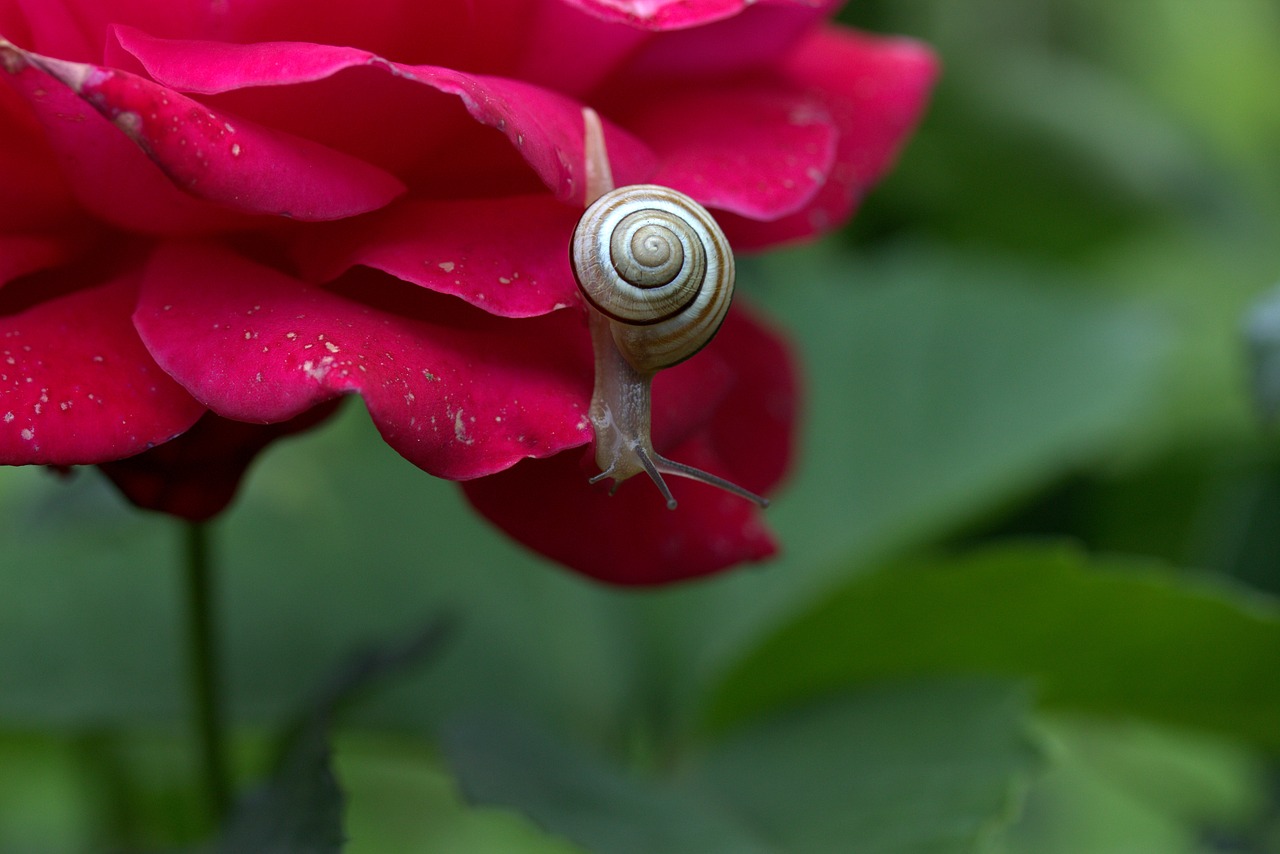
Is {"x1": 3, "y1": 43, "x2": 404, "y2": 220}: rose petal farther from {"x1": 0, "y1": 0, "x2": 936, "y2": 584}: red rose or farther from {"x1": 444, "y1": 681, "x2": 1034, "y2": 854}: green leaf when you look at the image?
{"x1": 444, "y1": 681, "x2": 1034, "y2": 854}: green leaf

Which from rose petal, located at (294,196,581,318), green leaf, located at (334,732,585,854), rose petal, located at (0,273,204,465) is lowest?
green leaf, located at (334,732,585,854)

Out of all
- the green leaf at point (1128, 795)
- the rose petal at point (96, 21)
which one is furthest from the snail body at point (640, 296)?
the green leaf at point (1128, 795)

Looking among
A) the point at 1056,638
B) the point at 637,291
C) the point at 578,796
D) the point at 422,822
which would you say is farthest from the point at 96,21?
the point at 422,822

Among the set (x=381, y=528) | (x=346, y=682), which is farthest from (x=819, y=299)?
(x=346, y=682)

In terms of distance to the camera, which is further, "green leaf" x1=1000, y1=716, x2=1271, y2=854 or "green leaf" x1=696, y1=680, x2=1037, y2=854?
"green leaf" x1=1000, y1=716, x2=1271, y2=854

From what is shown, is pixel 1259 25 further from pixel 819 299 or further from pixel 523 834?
pixel 523 834

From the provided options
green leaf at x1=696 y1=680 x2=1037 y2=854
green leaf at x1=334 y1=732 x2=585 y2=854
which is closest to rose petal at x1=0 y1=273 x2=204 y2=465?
green leaf at x1=696 y1=680 x2=1037 y2=854

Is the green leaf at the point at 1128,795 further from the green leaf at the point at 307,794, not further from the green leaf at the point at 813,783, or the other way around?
the green leaf at the point at 307,794

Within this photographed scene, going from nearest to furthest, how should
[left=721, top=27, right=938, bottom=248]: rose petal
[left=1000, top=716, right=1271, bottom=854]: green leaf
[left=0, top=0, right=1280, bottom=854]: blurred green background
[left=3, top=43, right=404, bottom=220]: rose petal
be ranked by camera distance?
[left=3, top=43, right=404, bottom=220]: rose petal < [left=721, top=27, right=938, bottom=248]: rose petal < [left=0, top=0, right=1280, bottom=854]: blurred green background < [left=1000, top=716, right=1271, bottom=854]: green leaf

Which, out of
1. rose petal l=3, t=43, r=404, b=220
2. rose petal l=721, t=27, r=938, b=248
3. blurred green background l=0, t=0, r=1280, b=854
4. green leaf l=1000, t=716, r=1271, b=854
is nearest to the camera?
rose petal l=3, t=43, r=404, b=220
